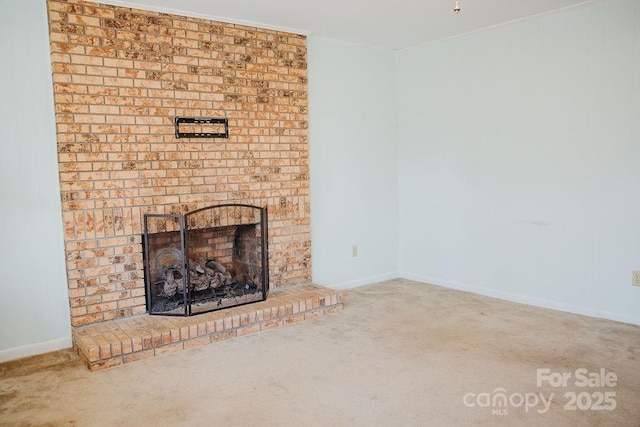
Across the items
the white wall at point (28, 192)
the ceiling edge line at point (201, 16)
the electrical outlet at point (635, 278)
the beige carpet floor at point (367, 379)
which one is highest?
the ceiling edge line at point (201, 16)

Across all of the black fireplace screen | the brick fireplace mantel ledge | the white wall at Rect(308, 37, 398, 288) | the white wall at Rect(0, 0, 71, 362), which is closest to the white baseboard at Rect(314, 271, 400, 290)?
the white wall at Rect(308, 37, 398, 288)

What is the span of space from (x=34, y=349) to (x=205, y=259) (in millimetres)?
1289

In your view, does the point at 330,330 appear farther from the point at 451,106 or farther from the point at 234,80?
the point at 451,106

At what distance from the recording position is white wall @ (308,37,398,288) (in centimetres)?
443

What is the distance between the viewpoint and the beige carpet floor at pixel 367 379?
2.31m

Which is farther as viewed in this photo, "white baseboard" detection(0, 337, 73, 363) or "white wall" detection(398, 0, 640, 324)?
"white wall" detection(398, 0, 640, 324)

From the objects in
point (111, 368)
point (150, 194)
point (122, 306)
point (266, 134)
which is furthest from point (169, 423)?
point (266, 134)

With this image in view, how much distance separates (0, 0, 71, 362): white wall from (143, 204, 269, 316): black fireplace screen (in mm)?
603

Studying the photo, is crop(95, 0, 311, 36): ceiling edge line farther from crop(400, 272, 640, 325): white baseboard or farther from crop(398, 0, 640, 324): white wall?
crop(400, 272, 640, 325): white baseboard

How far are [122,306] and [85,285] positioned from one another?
0.96 ft

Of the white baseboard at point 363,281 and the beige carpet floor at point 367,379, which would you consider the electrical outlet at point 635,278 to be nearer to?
the beige carpet floor at point 367,379

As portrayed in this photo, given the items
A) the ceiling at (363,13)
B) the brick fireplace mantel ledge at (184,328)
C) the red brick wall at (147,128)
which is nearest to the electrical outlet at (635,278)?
the ceiling at (363,13)

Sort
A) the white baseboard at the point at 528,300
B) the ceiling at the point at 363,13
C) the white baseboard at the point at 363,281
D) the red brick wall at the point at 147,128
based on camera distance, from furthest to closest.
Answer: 1. the white baseboard at the point at 363,281
2. the white baseboard at the point at 528,300
3. the ceiling at the point at 363,13
4. the red brick wall at the point at 147,128

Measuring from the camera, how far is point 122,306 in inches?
133
